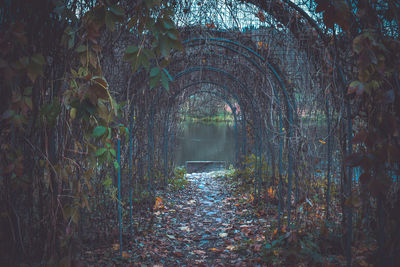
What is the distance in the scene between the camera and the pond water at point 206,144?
1619 cm

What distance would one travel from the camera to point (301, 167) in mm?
4086

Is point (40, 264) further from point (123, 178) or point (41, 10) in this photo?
point (123, 178)

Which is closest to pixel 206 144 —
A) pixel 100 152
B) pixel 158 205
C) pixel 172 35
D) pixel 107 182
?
pixel 158 205

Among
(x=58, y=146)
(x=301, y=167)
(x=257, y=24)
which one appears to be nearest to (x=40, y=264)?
(x=58, y=146)

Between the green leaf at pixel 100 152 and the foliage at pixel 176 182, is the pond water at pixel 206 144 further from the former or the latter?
the green leaf at pixel 100 152

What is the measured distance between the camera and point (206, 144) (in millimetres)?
23406

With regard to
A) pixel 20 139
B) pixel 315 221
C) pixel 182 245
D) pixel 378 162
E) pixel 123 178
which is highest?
pixel 20 139

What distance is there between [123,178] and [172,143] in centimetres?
454

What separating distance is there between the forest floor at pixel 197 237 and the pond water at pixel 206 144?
21.1 ft

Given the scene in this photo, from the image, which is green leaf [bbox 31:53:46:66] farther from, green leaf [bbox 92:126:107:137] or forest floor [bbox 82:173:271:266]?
Result: forest floor [bbox 82:173:271:266]

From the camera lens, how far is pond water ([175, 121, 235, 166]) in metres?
16.2

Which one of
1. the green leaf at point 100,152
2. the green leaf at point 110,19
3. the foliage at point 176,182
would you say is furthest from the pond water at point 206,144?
Answer: the green leaf at point 110,19

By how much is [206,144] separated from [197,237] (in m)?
19.0

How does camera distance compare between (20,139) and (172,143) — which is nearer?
(20,139)
